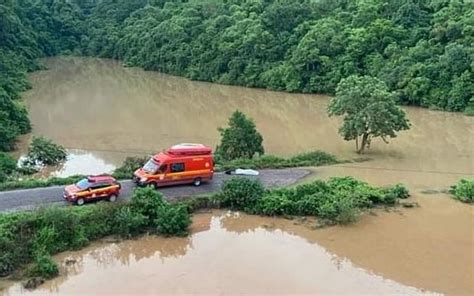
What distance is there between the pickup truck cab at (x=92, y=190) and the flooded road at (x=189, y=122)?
710cm

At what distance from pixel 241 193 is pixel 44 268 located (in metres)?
7.11

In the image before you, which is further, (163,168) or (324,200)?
(163,168)

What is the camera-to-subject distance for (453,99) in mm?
41031

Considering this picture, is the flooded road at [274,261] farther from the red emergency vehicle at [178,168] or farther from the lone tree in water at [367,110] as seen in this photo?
the lone tree in water at [367,110]

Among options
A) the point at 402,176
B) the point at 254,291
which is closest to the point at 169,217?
the point at 254,291

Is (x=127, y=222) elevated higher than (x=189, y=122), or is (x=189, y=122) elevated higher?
(x=189, y=122)

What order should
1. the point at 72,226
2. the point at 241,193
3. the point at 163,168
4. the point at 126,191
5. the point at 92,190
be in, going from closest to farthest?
1. the point at 72,226
2. the point at 92,190
3. the point at 241,193
4. the point at 126,191
5. the point at 163,168

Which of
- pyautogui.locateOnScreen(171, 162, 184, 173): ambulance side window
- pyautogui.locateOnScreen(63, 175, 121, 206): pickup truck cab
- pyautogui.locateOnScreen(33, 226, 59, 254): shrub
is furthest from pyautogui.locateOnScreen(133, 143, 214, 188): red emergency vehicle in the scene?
pyautogui.locateOnScreen(33, 226, 59, 254): shrub

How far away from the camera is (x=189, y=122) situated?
38.0m

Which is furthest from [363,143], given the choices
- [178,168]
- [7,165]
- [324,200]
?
[7,165]

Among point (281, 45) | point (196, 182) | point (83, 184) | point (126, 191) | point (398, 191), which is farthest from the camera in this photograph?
point (281, 45)

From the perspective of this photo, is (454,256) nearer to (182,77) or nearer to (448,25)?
(448,25)

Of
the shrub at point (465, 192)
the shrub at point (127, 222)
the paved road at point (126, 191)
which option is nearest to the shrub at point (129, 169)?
the paved road at point (126, 191)

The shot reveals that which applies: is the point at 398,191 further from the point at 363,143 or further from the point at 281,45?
the point at 281,45
